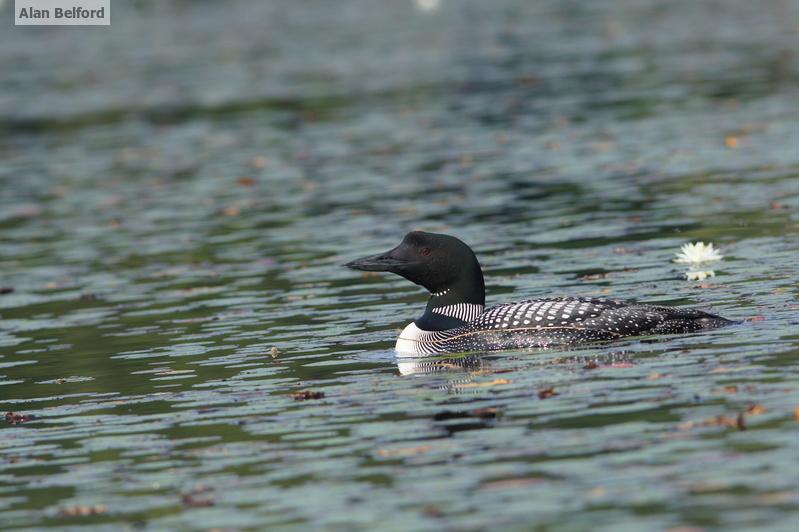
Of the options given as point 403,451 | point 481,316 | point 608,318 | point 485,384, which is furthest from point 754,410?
point 481,316

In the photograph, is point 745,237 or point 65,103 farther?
point 65,103

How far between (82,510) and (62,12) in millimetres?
56050

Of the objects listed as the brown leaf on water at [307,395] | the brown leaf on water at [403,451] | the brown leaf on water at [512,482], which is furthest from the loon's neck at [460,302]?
the brown leaf on water at [512,482]

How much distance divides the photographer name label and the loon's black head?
4988 cm

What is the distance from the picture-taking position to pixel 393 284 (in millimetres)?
18109

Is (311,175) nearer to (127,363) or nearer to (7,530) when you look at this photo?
(127,363)

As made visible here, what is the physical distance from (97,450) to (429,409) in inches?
89.1

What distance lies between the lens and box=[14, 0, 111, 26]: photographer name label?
63.2m

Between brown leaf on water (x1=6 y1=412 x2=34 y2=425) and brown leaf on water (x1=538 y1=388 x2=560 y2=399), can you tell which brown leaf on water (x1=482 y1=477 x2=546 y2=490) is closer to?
brown leaf on water (x1=538 y1=388 x2=560 y2=399)

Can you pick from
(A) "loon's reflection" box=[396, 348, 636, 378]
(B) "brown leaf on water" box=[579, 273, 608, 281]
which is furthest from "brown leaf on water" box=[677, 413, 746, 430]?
(B) "brown leaf on water" box=[579, 273, 608, 281]

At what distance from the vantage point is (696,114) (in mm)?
28812

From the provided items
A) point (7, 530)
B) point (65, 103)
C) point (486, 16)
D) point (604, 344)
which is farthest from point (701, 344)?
point (486, 16)

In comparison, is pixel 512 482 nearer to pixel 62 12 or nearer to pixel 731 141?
pixel 731 141

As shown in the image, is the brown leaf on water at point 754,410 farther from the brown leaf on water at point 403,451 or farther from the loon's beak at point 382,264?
the loon's beak at point 382,264
